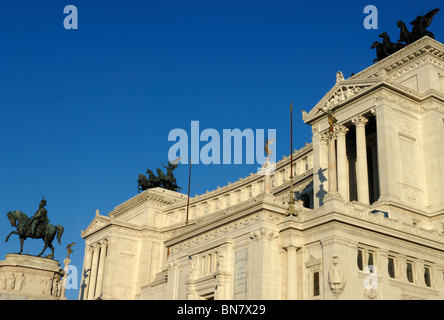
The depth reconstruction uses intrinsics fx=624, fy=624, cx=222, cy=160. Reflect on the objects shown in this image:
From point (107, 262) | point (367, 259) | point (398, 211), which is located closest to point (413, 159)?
point (398, 211)

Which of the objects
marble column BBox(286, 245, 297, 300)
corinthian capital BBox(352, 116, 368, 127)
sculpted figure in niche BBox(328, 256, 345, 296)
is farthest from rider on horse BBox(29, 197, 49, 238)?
corinthian capital BBox(352, 116, 368, 127)

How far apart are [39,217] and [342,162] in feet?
100

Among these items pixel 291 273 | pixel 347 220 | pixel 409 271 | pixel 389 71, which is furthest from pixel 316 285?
pixel 389 71

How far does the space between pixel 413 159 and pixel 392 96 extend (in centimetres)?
665

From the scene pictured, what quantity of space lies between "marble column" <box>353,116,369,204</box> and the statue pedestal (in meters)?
30.0

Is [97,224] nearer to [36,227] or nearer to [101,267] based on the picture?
[101,267]

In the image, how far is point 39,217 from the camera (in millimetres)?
58938

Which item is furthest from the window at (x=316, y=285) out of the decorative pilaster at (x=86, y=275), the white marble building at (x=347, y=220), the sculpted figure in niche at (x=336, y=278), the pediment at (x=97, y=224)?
the decorative pilaster at (x=86, y=275)

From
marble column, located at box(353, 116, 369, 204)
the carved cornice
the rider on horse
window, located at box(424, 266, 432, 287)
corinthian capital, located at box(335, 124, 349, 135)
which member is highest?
the carved cornice

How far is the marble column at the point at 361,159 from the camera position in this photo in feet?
202

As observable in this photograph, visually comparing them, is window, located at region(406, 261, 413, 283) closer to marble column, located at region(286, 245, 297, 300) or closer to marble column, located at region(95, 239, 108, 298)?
marble column, located at region(286, 245, 297, 300)

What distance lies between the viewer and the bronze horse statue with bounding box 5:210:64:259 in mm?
57881

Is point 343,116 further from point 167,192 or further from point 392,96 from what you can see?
point 167,192

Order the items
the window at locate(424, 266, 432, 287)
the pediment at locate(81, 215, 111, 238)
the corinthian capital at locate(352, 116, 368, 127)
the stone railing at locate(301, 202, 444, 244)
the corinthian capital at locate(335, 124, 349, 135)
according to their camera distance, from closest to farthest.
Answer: the stone railing at locate(301, 202, 444, 244)
the window at locate(424, 266, 432, 287)
the corinthian capital at locate(352, 116, 368, 127)
the corinthian capital at locate(335, 124, 349, 135)
the pediment at locate(81, 215, 111, 238)
